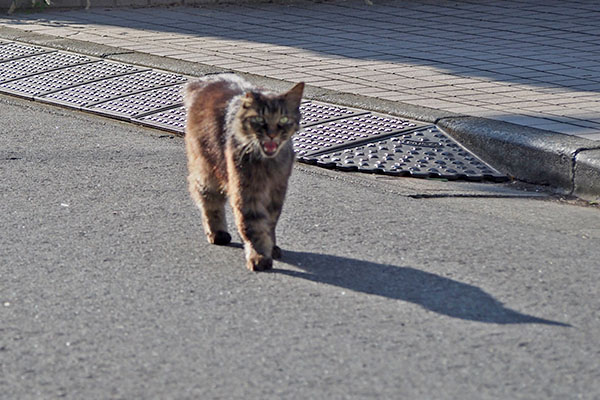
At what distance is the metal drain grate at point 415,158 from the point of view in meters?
6.12

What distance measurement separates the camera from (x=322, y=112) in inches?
280

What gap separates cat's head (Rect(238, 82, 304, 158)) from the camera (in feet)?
14.4

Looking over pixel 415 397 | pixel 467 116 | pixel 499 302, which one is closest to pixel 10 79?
pixel 467 116

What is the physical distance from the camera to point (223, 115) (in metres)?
4.68

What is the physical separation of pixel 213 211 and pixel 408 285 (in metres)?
1.02

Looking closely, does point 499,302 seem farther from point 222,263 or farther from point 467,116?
point 467,116

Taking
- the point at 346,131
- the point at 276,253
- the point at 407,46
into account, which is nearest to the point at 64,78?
the point at 346,131

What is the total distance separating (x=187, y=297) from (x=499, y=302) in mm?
1194

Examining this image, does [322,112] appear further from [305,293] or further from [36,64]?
[305,293]

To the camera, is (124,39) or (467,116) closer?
(467,116)

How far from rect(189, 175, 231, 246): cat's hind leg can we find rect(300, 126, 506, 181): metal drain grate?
58.4 inches

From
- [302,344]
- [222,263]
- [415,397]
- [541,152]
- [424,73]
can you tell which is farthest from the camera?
[424,73]

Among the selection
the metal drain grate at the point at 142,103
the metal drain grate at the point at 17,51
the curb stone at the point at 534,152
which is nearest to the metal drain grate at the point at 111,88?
the metal drain grate at the point at 142,103

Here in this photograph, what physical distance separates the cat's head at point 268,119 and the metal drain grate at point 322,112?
2.45 m
